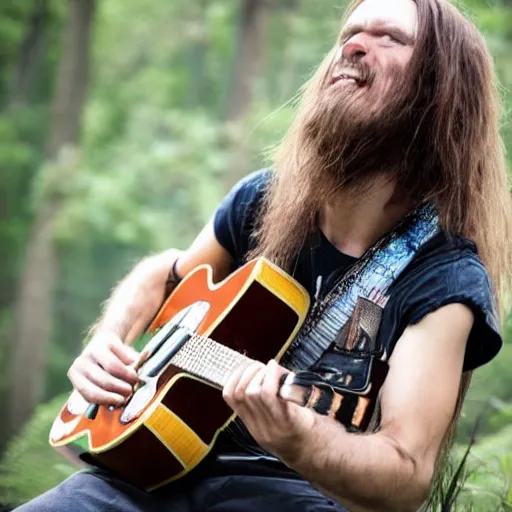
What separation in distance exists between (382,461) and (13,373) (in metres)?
9.87

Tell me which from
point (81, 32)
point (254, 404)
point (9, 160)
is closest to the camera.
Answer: point (254, 404)

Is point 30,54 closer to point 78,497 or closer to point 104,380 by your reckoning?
point 104,380

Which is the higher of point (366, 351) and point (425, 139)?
point (425, 139)

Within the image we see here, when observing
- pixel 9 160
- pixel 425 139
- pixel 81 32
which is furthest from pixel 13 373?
pixel 425 139

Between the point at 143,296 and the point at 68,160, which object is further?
the point at 68,160

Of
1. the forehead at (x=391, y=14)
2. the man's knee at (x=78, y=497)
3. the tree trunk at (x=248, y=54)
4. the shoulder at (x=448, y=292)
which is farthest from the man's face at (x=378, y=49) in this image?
the tree trunk at (x=248, y=54)

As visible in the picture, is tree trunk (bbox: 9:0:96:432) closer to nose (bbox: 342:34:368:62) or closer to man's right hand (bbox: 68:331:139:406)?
man's right hand (bbox: 68:331:139:406)

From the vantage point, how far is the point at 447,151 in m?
1.91

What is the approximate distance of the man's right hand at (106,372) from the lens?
6.64 feet

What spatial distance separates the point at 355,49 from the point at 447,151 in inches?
11.5

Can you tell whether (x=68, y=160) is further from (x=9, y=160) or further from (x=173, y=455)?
(x=173, y=455)

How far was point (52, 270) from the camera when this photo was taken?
35.1 feet

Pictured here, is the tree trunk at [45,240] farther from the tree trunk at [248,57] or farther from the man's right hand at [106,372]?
the man's right hand at [106,372]

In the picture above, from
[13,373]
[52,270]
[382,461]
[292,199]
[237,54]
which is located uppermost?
[292,199]
